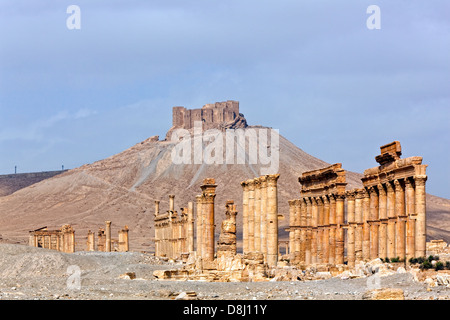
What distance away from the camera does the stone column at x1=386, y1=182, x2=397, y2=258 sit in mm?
40031

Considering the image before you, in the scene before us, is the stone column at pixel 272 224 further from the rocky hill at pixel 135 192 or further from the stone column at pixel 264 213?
the rocky hill at pixel 135 192

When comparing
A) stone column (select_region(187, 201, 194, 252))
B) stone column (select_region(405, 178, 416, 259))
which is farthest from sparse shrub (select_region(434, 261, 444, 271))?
stone column (select_region(187, 201, 194, 252))

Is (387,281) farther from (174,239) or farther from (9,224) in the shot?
(9,224)

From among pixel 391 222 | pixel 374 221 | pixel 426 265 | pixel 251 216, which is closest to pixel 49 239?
pixel 251 216

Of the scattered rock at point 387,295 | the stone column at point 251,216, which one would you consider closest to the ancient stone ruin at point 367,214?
the stone column at point 251,216

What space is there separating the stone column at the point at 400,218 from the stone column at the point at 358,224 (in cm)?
614

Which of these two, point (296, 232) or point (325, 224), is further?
point (296, 232)

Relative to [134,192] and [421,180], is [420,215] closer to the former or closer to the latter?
[421,180]

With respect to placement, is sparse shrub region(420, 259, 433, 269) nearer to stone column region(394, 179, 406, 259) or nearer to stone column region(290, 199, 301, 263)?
stone column region(394, 179, 406, 259)

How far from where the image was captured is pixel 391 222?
132ft

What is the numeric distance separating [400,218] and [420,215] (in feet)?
6.86

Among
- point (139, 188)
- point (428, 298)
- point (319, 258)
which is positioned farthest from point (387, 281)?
point (139, 188)

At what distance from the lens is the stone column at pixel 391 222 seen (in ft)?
131

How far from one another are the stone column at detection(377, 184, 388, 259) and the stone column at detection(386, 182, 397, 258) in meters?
0.73
